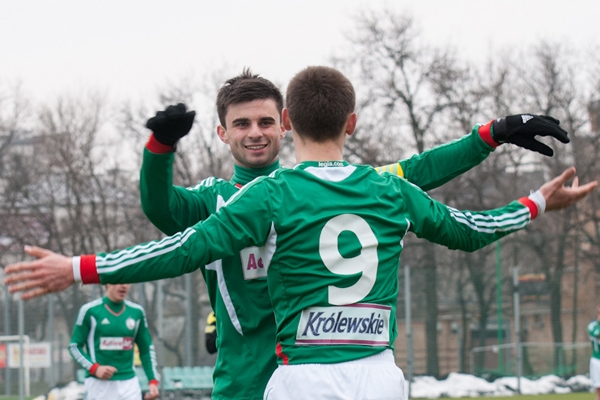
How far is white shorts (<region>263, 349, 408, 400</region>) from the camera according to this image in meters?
3.33

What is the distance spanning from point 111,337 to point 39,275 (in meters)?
8.03

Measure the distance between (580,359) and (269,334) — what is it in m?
22.3

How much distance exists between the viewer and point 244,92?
4414mm

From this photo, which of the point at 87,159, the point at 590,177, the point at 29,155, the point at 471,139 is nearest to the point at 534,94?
the point at 590,177

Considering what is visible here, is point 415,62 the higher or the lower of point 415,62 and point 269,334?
the higher

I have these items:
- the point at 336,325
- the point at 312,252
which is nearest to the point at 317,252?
the point at 312,252

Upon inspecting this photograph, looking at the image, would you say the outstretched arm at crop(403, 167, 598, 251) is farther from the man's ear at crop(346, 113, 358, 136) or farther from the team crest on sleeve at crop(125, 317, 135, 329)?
the team crest on sleeve at crop(125, 317, 135, 329)

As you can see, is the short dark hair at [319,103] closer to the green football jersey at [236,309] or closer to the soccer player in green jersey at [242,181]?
the soccer player in green jersey at [242,181]

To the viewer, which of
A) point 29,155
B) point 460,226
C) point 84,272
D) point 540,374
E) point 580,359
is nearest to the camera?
point 84,272

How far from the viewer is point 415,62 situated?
32.8m

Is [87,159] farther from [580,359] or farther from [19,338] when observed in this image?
[580,359]

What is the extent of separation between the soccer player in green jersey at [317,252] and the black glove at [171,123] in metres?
0.35

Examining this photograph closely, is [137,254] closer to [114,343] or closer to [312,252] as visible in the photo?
[312,252]

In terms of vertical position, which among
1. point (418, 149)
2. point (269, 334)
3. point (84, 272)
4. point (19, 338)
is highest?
point (418, 149)
